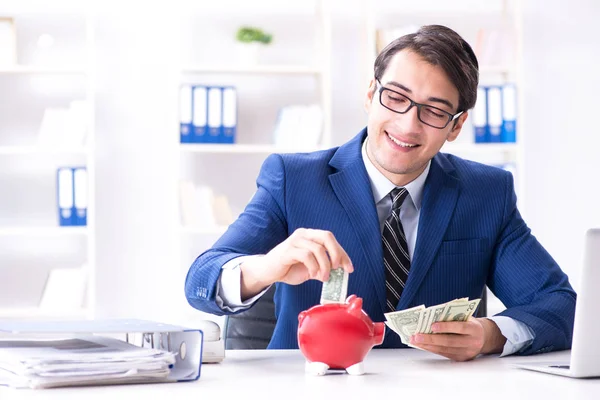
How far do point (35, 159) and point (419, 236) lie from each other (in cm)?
291

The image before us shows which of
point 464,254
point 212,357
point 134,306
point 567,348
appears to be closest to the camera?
point 212,357

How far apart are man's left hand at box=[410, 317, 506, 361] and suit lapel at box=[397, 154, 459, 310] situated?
0.97 feet

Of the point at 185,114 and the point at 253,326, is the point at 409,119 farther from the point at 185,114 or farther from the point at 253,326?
the point at 185,114

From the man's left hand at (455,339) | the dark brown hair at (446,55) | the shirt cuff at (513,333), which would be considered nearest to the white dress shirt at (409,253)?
the shirt cuff at (513,333)

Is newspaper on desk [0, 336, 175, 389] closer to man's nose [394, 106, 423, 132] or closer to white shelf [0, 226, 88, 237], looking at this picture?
man's nose [394, 106, 423, 132]

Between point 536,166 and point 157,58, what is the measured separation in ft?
6.76

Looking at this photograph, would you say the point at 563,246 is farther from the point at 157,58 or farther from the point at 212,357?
the point at 212,357

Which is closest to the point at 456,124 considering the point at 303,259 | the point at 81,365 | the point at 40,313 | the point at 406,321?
the point at 406,321

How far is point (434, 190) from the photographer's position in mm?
2070

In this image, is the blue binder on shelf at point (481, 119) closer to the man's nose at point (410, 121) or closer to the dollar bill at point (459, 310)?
the man's nose at point (410, 121)

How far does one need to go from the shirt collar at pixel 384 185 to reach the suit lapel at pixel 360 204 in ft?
0.08

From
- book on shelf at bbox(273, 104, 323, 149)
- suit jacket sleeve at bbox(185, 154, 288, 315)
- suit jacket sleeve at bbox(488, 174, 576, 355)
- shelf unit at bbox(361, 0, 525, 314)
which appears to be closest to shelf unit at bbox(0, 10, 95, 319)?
book on shelf at bbox(273, 104, 323, 149)

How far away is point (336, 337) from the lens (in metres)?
1.40

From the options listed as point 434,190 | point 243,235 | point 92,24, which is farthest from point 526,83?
point 243,235
